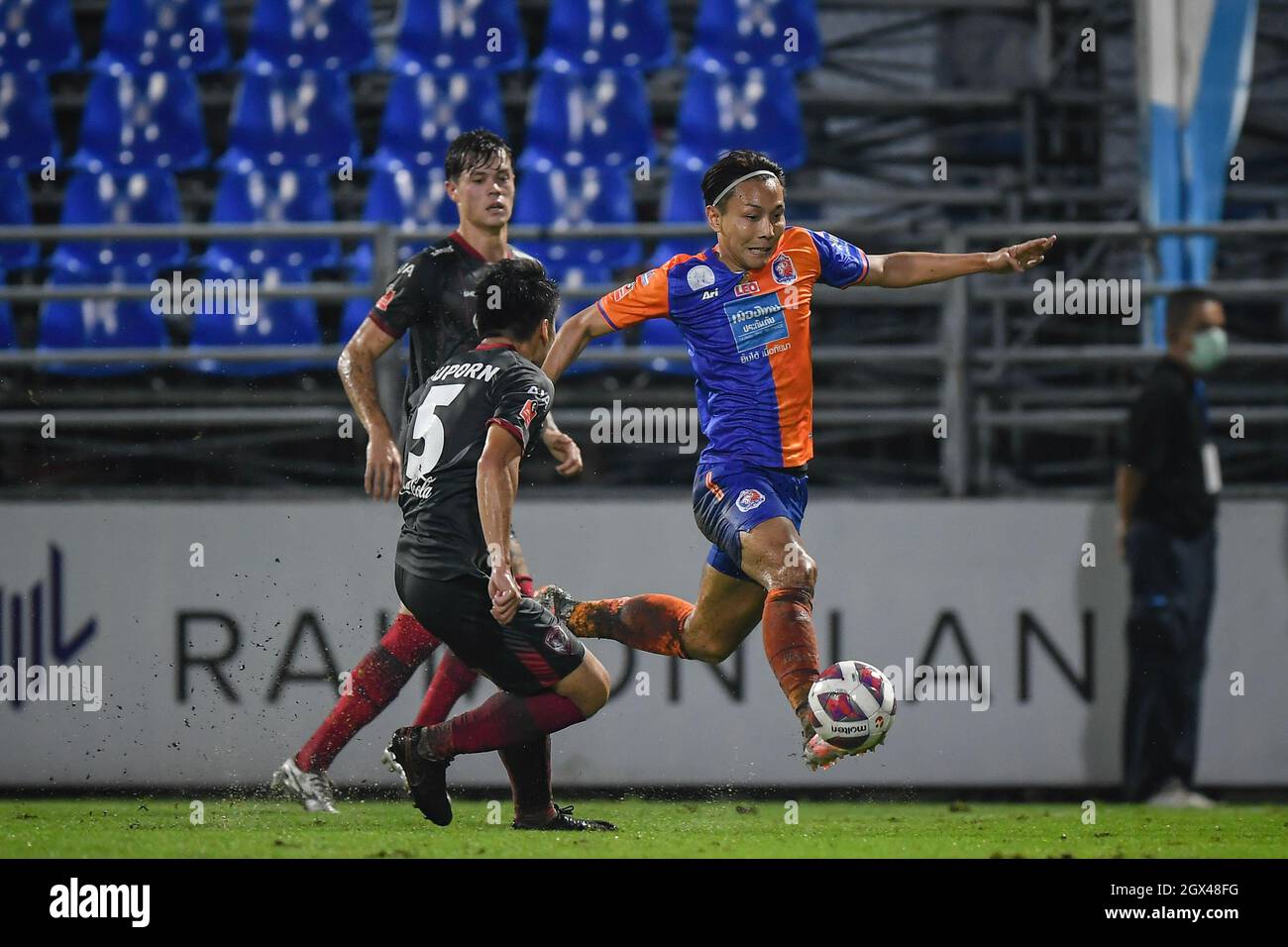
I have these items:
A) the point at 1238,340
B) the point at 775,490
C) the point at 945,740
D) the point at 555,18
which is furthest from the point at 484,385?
the point at 1238,340

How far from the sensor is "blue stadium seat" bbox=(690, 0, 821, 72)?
389 inches

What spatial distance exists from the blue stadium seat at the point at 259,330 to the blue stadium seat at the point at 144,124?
1064 mm

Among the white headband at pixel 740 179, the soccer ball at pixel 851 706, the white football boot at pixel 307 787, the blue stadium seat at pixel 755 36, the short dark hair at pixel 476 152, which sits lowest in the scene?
the white football boot at pixel 307 787

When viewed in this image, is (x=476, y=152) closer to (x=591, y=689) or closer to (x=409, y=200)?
(x=591, y=689)

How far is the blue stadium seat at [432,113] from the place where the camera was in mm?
9656

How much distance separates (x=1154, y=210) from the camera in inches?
327

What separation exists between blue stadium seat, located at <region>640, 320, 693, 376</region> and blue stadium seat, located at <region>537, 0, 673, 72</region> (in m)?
Result: 2.22

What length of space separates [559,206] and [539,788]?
4.49m

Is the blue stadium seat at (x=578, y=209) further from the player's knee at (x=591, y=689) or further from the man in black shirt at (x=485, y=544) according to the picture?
the player's knee at (x=591, y=689)

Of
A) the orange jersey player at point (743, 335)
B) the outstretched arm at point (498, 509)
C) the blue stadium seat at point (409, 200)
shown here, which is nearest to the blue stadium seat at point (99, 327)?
the blue stadium seat at point (409, 200)

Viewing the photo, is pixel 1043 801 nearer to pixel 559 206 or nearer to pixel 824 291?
pixel 824 291

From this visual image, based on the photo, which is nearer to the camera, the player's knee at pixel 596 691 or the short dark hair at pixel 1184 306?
the player's knee at pixel 596 691

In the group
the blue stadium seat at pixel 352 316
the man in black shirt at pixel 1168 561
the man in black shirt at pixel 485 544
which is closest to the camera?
the man in black shirt at pixel 485 544

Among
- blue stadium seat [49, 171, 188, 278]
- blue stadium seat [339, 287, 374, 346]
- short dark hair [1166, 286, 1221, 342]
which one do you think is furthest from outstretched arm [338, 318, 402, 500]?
blue stadium seat [49, 171, 188, 278]
